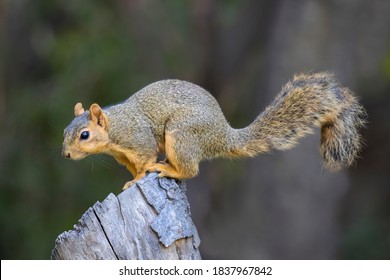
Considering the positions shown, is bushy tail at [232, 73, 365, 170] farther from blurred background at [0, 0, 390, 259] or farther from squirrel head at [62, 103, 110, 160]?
blurred background at [0, 0, 390, 259]

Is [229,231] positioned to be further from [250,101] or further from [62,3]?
[62,3]

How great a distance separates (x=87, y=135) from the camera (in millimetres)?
3973

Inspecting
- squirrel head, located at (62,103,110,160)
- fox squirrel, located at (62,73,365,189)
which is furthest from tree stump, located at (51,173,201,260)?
squirrel head, located at (62,103,110,160)

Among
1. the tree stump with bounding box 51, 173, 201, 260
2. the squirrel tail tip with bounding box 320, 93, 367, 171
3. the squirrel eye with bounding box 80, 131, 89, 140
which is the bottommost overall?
the tree stump with bounding box 51, 173, 201, 260

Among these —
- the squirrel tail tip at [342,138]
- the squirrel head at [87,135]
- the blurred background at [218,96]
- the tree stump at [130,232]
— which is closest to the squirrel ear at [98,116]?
the squirrel head at [87,135]

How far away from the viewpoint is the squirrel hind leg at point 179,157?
3.94m

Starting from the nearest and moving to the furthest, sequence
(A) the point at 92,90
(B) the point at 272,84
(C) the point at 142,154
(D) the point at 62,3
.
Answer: (C) the point at 142,154 → (B) the point at 272,84 → (A) the point at 92,90 → (D) the point at 62,3

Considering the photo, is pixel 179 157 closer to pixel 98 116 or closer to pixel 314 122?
pixel 98 116

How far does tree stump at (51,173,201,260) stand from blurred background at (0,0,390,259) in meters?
3.39

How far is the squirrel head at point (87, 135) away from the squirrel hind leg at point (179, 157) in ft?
0.89

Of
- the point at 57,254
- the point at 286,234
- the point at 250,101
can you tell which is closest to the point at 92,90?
the point at 250,101

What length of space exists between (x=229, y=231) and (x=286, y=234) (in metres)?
0.59

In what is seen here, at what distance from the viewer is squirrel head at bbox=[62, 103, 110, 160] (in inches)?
156

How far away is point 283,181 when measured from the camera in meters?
7.06
